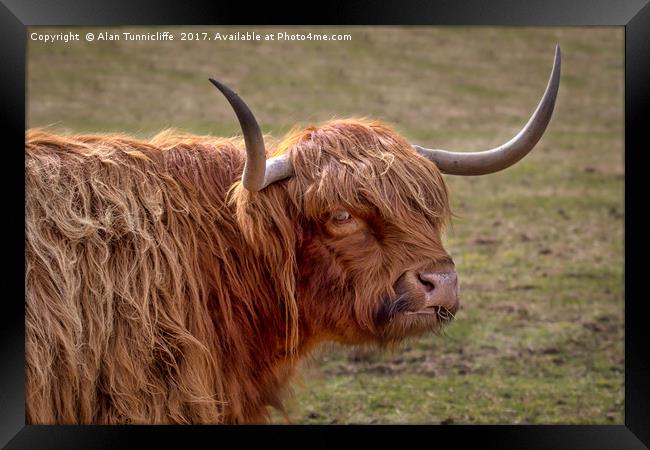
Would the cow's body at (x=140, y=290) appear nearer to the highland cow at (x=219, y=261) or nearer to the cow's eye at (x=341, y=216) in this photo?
the highland cow at (x=219, y=261)

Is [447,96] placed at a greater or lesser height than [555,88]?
greater

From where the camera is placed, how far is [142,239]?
3926 millimetres

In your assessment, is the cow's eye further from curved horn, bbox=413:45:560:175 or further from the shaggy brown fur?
curved horn, bbox=413:45:560:175

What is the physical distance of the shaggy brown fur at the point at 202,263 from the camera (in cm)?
375

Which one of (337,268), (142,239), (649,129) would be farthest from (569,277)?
(142,239)

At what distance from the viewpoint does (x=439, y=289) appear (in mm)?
3996

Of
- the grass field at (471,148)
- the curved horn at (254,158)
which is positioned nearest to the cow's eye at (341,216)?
the curved horn at (254,158)

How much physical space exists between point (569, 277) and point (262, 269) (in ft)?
15.7

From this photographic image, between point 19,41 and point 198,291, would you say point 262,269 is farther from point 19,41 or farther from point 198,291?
point 19,41

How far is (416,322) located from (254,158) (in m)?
1.10

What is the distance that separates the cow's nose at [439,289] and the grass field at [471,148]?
23.7 inches

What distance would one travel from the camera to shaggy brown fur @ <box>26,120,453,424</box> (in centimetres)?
375
